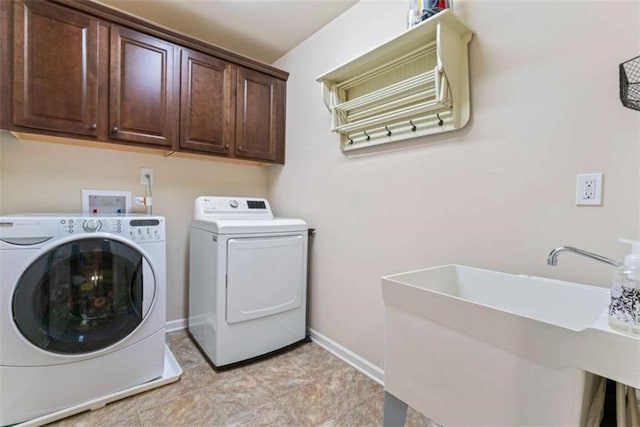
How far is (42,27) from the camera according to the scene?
5.17 feet

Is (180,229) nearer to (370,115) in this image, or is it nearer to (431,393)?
(370,115)

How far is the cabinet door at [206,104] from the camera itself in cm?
204

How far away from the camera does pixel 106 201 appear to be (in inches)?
81.4

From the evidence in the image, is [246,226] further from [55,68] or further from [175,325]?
[55,68]

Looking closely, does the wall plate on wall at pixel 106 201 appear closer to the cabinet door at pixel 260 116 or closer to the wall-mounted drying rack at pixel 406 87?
the cabinet door at pixel 260 116

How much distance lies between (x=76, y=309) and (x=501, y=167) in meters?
2.03

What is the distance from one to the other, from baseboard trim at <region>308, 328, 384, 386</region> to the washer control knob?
1.54m

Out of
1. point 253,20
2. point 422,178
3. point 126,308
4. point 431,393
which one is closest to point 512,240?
point 422,178

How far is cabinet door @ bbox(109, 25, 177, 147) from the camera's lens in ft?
5.87

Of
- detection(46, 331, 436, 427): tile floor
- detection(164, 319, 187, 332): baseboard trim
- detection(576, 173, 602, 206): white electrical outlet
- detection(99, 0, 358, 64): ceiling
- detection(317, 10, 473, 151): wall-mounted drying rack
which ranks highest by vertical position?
detection(99, 0, 358, 64): ceiling

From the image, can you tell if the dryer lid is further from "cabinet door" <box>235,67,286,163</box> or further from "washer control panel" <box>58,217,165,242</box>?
"cabinet door" <box>235,67,286,163</box>

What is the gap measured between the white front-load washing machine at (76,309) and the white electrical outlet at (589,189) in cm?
188

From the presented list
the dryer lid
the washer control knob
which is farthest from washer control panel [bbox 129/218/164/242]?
the dryer lid

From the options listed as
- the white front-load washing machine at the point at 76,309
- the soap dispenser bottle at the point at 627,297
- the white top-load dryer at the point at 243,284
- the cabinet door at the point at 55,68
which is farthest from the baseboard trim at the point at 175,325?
the soap dispenser bottle at the point at 627,297
